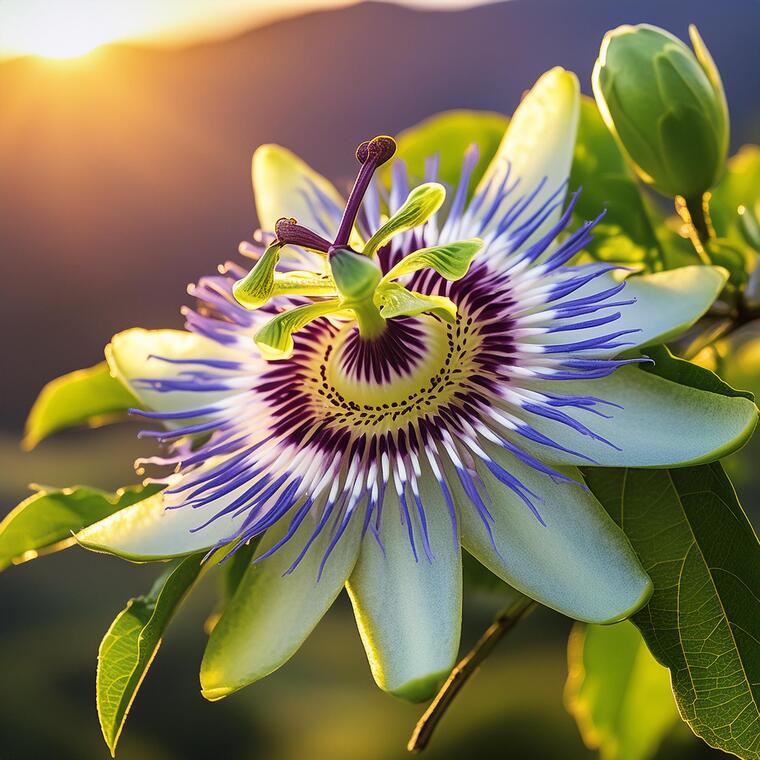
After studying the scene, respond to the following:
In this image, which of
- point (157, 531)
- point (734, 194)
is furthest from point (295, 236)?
point (734, 194)

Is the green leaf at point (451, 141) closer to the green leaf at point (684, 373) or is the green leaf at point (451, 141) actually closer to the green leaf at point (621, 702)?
the green leaf at point (684, 373)

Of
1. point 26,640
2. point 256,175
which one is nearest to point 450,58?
point 26,640

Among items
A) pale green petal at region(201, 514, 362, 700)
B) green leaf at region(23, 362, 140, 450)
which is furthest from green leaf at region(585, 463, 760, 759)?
green leaf at region(23, 362, 140, 450)

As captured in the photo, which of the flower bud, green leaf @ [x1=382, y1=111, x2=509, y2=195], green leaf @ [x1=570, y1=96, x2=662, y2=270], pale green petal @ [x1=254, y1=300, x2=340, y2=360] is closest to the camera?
pale green petal @ [x1=254, y1=300, x2=340, y2=360]

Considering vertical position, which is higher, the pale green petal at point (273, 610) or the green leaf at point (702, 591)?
the pale green petal at point (273, 610)

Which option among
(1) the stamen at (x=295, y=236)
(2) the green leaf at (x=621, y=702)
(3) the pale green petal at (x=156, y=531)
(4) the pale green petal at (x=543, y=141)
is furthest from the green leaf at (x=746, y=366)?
(3) the pale green petal at (x=156, y=531)

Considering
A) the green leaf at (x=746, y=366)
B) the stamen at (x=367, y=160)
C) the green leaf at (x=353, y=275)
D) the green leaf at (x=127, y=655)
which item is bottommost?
the green leaf at (x=746, y=366)

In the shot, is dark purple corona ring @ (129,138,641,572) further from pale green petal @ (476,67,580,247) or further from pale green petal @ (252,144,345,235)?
pale green petal @ (252,144,345,235)
